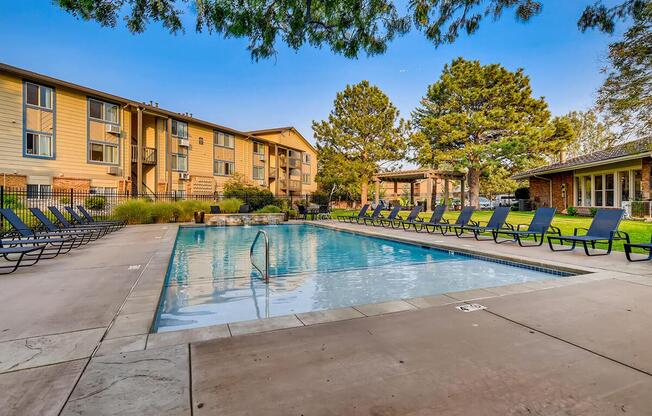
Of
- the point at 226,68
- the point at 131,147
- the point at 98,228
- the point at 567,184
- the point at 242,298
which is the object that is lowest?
the point at 242,298

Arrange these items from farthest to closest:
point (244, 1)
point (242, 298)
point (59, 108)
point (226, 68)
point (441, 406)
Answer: point (59, 108) < point (226, 68) < point (242, 298) < point (244, 1) < point (441, 406)

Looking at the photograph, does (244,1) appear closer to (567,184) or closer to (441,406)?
(441,406)

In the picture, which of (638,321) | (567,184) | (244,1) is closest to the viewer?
(638,321)

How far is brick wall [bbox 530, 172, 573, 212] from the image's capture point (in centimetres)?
2079

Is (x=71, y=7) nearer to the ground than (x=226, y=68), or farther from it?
nearer to the ground

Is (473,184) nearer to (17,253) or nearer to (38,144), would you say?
(17,253)

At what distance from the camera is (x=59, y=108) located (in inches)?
762

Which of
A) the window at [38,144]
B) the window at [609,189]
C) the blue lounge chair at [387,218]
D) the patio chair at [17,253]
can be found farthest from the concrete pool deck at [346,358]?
the window at [38,144]

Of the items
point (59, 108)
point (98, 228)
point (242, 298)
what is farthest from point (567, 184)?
point (59, 108)

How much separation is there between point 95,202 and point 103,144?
4852mm

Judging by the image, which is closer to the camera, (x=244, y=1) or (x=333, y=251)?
(x=244, y=1)

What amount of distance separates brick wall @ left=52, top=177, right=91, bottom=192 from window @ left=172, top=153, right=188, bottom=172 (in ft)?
19.6

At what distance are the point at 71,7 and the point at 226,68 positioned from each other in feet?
49.9

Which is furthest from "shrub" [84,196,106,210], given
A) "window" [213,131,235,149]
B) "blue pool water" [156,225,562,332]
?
"window" [213,131,235,149]
